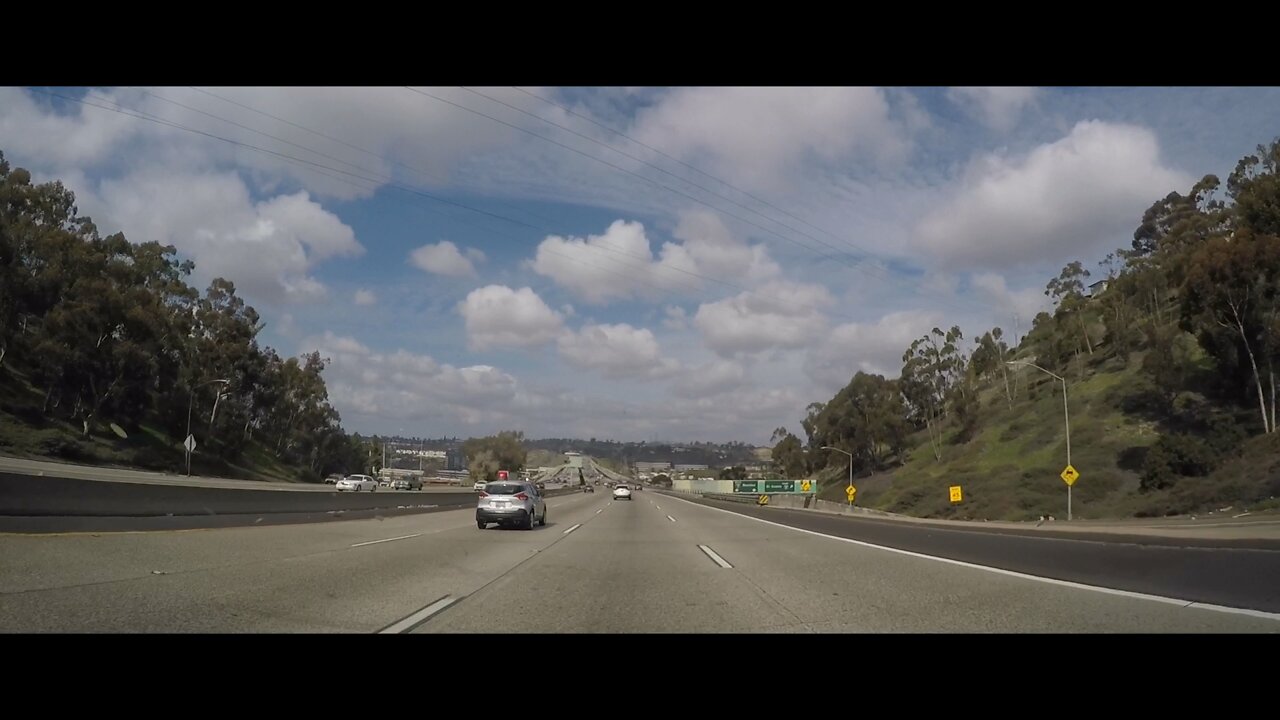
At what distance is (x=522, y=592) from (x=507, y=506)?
45.5 ft

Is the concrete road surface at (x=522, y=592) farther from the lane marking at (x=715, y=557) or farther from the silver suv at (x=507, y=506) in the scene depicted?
the silver suv at (x=507, y=506)

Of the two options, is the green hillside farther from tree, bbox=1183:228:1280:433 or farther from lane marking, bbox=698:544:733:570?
lane marking, bbox=698:544:733:570

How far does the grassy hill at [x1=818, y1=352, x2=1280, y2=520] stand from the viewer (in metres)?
42.9

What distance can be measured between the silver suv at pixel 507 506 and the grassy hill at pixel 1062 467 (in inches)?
1235

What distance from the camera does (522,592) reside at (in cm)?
1110

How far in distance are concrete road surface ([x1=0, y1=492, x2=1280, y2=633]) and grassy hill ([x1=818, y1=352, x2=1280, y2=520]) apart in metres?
32.0

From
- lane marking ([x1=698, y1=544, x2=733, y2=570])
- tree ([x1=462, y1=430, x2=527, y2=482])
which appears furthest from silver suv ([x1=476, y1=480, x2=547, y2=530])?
tree ([x1=462, y1=430, x2=527, y2=482])

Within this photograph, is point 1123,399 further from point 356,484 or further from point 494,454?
point 494,454

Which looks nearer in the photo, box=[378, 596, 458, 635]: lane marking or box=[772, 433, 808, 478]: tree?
box=[378, 596, 458, 635]: lane marking

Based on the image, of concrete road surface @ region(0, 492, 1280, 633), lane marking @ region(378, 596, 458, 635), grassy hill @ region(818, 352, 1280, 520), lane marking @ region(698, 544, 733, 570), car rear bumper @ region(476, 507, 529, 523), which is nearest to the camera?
lane marking @ region(378, 596, 458, 635)

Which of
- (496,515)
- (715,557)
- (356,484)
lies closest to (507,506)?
(496,515)
